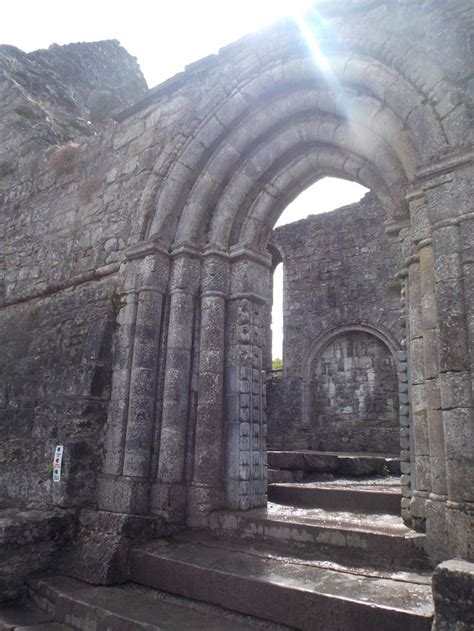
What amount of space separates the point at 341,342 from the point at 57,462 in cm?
929

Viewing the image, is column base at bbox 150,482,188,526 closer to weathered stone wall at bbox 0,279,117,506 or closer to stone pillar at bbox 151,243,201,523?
stone pillar at bbox 151,243,201,523

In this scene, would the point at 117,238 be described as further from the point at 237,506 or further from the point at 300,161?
the point at 237,506

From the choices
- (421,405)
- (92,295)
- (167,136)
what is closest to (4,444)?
(92,295)

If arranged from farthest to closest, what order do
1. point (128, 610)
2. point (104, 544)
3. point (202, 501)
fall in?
point (202, 501) < point (104, 544) < point (128, 610)

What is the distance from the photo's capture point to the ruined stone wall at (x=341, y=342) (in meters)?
11.9

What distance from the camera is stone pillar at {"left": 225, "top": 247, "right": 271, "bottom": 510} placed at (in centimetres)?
441

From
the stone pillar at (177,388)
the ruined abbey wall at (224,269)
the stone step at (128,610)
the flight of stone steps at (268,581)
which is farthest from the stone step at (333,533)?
the stone step at (128,610)

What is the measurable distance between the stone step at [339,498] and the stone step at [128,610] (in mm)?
1838

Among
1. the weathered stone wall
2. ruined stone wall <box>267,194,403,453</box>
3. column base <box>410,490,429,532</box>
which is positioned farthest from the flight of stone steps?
ruined stone wall <box>267,194,403,453</box>

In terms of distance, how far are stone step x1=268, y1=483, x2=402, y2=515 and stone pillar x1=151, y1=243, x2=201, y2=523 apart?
4.25 ft

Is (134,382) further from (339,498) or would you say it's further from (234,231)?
(339,498)

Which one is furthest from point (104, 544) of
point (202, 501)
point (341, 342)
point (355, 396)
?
point (341, 342)

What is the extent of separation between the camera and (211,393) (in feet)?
14.9

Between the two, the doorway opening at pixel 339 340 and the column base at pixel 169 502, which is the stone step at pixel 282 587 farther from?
the doorway opening at pixel 339 340
